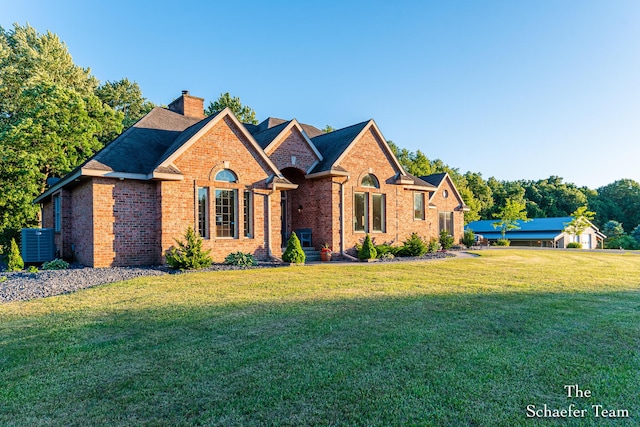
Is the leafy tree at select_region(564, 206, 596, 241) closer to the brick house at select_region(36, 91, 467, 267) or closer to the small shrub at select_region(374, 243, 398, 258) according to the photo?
the brick house at select_region(36, 91, 467, 267)

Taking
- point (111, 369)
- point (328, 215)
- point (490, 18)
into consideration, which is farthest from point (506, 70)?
point (111, 369)

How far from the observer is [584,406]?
3336mm

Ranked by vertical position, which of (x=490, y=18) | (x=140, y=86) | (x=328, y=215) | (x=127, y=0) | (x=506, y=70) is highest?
(x=140, y=86)

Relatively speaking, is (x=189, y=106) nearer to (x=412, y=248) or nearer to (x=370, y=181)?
(x=370, y=181)

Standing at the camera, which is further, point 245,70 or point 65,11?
point 245,70

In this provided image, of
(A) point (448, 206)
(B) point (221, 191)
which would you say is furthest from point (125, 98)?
(A) point (448, 206)

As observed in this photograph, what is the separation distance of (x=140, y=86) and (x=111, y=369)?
4411cm

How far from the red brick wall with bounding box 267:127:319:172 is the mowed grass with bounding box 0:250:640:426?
11012mm

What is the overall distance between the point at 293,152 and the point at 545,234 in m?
41.6

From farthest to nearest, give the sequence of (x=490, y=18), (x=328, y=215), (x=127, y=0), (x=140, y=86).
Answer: (x=140, y=86)
(x=328, y=215)
(x=127, y=0)
(x=490, y=18)

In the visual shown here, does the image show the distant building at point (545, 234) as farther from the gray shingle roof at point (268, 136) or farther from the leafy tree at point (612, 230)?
A: the gray shingle roof at point (268, 136)

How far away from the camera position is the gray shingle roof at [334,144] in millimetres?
18337

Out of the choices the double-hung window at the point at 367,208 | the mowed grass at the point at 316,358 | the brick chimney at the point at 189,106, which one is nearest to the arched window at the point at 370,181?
the double-hung window at the point at 367,208

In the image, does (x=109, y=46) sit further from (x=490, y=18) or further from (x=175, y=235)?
(x=490, y=18)
